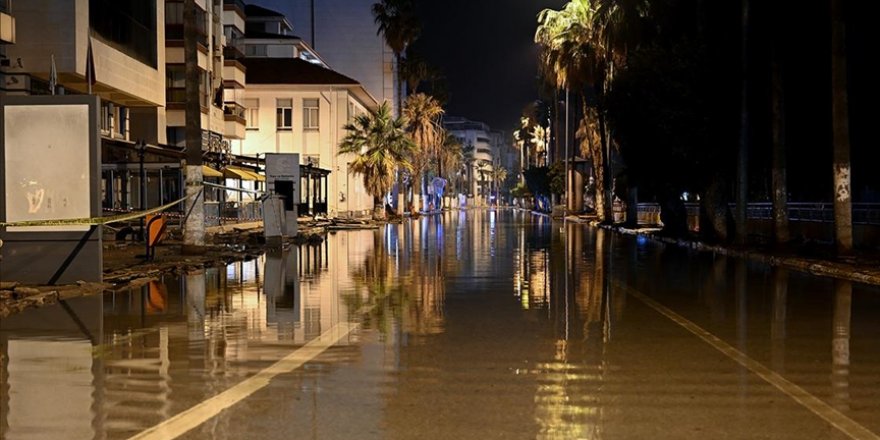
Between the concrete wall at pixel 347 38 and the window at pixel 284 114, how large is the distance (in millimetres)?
31700

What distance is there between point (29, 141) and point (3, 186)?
91 centimetres

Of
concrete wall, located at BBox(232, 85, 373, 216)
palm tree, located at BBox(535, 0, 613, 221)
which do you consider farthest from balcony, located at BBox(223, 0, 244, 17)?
palm tree, located at BBox(535, 0, 613, 221)

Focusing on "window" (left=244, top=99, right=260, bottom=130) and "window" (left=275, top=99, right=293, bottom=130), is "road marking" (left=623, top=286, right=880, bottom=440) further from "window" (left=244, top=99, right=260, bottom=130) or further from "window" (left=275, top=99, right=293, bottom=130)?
"window" (left=244, top=99, right=260, bottom=130)

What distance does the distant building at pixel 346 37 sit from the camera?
357 ft

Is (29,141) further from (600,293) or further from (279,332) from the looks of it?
(600,293)

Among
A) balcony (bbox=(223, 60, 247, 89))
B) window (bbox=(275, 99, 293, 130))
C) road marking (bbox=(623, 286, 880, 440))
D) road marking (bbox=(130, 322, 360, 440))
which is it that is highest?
balcony (bbox=(223, 60, 247, 89))

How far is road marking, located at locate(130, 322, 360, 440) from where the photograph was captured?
734 cm

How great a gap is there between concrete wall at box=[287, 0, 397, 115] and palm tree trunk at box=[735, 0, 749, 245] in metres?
76.2

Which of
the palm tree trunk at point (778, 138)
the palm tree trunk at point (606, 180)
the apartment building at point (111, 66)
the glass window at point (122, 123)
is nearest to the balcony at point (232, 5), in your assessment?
the apartment building at point (111, 66)

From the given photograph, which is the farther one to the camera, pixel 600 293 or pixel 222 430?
pixel 600 293

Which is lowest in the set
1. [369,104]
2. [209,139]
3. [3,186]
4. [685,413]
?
[685,413]

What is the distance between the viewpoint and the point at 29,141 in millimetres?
17484

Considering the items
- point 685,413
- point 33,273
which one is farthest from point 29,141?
point 685,413

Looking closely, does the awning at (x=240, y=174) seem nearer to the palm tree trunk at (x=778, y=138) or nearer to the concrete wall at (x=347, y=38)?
the palm tree trunk at (x=778, y=138)
